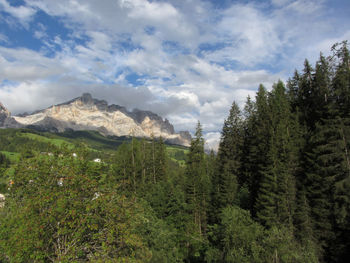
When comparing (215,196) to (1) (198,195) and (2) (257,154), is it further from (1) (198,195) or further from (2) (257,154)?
(2) (257,154)

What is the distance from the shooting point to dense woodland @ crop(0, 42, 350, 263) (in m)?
13.0

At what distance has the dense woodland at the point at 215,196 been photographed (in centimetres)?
1295

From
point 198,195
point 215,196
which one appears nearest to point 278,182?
point 215,196

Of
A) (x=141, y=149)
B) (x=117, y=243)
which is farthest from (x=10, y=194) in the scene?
(x=141, y=149)

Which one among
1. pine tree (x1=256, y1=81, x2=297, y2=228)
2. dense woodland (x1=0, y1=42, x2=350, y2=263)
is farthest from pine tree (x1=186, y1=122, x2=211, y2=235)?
pine tree (x1=256, y1=81, x2=297, y2=228)

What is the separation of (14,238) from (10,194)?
402 cm

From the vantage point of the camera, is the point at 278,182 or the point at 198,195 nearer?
the point at 278,182

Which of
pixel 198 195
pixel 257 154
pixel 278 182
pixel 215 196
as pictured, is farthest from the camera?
pixel 198 195

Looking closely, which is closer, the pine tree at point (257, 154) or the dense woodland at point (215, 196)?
the dense woodland at point (215, 196)

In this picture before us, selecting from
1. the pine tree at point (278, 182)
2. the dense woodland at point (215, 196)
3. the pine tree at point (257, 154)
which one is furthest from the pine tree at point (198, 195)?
the pine tree at point (278, 182)

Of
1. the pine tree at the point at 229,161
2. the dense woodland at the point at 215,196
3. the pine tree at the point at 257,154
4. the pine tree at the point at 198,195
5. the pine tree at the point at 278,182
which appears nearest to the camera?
the dense woodland at the point at 215,196

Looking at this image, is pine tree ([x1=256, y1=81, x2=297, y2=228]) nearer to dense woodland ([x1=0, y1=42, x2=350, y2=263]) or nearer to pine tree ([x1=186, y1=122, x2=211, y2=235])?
dense woodland ([x1=0, y1=42, x2=350, y2=263])

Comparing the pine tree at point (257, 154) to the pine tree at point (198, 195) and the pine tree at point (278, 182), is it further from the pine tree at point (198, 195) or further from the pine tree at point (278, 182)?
the pine tree at point (198, 195)

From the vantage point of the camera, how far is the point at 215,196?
51.8 m
